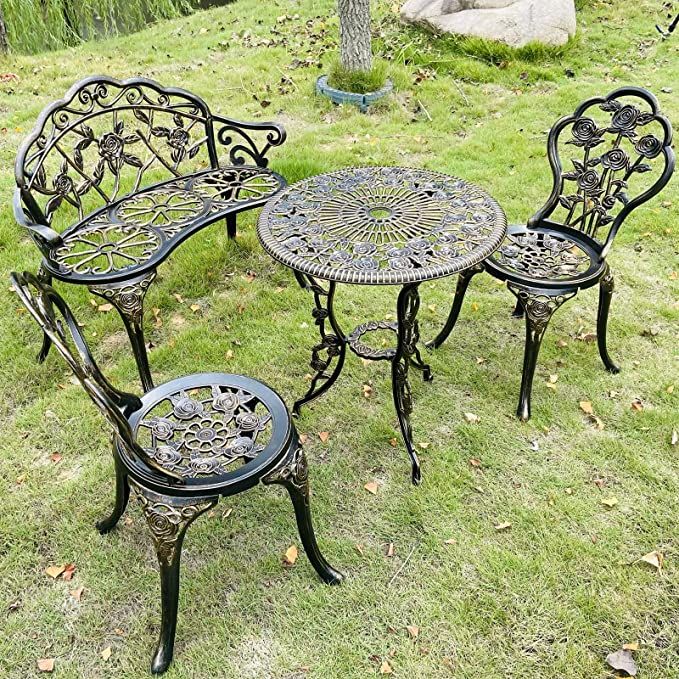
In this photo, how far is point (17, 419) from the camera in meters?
2.94

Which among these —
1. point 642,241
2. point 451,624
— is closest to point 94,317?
point 451,624

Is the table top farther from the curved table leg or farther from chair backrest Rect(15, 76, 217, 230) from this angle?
chair backrest Rect(15, 76, 217, 230)

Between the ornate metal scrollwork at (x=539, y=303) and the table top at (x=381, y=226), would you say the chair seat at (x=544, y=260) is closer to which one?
the ornate metal scrollwork at (x=539, y=303)

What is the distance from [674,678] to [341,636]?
42.6 inches

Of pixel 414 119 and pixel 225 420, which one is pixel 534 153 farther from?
pixel 225 420

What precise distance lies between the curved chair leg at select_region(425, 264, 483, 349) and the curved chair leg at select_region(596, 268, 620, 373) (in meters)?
0.60

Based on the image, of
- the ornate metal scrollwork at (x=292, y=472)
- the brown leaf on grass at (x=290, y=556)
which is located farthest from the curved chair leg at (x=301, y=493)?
the brown leaf on grass at (x=290, y=556)

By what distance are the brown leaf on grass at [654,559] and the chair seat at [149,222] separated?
234 cm

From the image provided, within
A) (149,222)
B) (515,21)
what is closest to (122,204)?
(149,222)

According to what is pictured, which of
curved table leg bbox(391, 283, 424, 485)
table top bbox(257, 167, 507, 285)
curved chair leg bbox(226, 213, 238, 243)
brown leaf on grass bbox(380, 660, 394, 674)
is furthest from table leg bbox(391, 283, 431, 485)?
curved chair leg bbox(226, 213, 238, 243)

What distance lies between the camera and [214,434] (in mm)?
2004

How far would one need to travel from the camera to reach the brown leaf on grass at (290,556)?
232 cm

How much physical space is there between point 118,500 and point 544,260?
2.13 metres

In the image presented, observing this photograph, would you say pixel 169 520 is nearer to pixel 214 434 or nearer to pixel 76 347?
pixel 214 434
